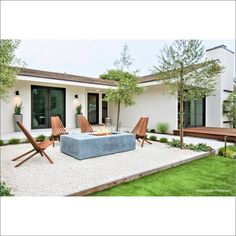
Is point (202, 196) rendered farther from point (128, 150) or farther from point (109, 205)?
point (128, 150)

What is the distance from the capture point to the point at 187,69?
510 centimetres

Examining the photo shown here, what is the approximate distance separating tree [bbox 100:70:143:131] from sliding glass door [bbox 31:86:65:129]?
52.0 inches

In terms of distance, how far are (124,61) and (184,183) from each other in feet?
9.86

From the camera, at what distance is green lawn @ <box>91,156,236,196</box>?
2.76m

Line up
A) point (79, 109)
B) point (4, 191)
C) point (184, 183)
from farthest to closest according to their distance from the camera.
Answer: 1. point (79, 109)
2. point (184, 183)
3. point (4, 191)

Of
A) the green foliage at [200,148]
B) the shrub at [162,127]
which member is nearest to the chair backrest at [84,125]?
the green foliage at [200,148]

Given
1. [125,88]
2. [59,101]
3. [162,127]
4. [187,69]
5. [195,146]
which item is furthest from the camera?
[162,127]

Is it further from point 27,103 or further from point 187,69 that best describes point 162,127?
point 27,103

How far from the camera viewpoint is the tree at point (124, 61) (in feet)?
13.1

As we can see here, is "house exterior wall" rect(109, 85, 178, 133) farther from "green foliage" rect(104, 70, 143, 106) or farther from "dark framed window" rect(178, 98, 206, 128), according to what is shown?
"dark framed window" rect(178, 98, 206, 128)

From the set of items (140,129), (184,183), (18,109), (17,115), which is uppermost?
(18,109)

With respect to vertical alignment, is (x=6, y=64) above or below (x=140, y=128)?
above

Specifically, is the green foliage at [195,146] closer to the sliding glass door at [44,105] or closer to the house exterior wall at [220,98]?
the sliding glass door at [44,105]

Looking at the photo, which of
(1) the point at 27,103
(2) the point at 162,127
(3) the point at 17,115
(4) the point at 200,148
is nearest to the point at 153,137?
(2) the point at 162,127
